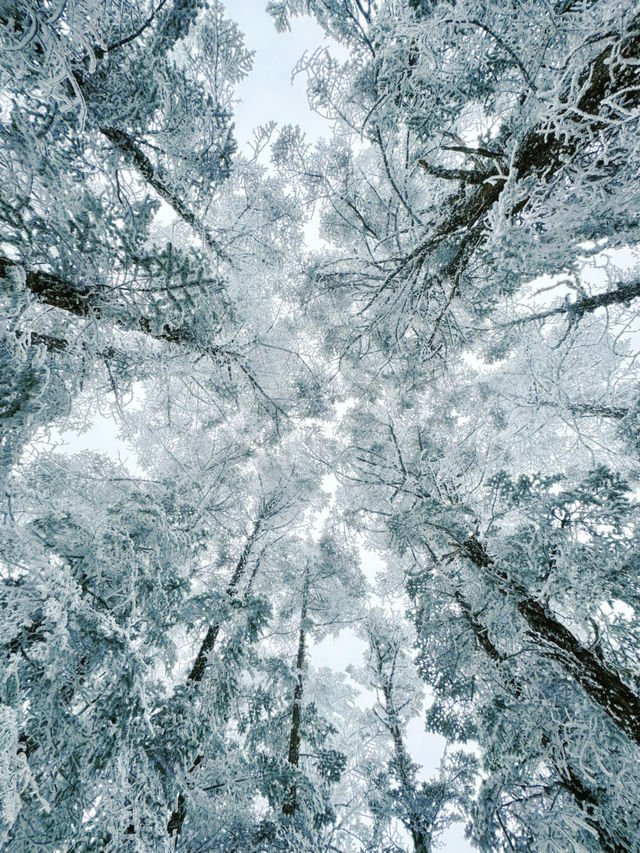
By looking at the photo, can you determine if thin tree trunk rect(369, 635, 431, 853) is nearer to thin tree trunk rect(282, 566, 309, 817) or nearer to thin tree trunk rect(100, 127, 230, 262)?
thin tree trunk rect(282, 566, 309, 817)

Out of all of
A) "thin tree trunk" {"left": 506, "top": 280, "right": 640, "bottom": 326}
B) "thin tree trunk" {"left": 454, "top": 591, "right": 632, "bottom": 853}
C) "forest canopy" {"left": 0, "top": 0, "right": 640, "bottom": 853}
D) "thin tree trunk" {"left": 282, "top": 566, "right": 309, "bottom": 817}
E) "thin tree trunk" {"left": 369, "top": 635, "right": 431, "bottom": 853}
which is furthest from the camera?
"thin tree trunk" {"left": 369, "top": 635, "right": 431, "bottom": 853}

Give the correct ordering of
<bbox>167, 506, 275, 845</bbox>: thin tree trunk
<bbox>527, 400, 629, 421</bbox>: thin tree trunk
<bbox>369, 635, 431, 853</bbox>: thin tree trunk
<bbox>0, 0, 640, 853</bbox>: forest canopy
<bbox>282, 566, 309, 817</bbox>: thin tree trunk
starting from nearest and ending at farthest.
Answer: <bbox>0, 0, 640, 853</bbox>: forest canopy < <bbox>167, 506, 275, 845</bbox>: thin tree trunk < <bbox>282, 566, 309, 817</bbox>: thin tree trunk < <bbox>369, 635, 431, 853</bbox>: thin tree trunk < <bbox>527, 400, 629, 421</bbox>: thin tree trunk

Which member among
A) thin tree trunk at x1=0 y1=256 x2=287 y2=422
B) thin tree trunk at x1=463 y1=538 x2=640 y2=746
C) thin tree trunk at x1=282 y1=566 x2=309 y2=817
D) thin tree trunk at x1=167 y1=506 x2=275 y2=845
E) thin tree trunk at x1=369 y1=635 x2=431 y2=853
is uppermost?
thin tree trunk at x1=0 y1=256 x2=287 y2=422

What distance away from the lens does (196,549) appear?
5.36m

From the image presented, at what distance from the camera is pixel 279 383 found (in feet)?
22.4

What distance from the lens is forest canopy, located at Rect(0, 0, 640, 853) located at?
250cm

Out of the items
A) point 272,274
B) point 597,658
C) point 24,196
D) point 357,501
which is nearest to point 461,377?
point 357,501

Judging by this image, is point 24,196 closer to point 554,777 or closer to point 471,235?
point 471,235

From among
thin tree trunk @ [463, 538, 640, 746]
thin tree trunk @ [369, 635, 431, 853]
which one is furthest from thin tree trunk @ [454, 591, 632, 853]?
thin tree trunk @ [369, 635, 431, 853]

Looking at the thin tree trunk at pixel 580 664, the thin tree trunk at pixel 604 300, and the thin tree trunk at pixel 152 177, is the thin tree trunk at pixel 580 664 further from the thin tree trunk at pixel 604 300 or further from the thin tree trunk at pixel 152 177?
the thin tree trunk at pixel 152 177

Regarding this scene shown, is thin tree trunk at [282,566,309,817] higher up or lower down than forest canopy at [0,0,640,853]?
lower down

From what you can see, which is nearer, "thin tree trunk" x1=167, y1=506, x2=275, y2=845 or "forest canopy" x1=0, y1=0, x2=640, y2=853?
"forest canopy" x1=0, y1=0, x2=640, y2=853

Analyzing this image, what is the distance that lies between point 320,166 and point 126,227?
12.9ft

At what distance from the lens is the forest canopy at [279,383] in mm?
2496
